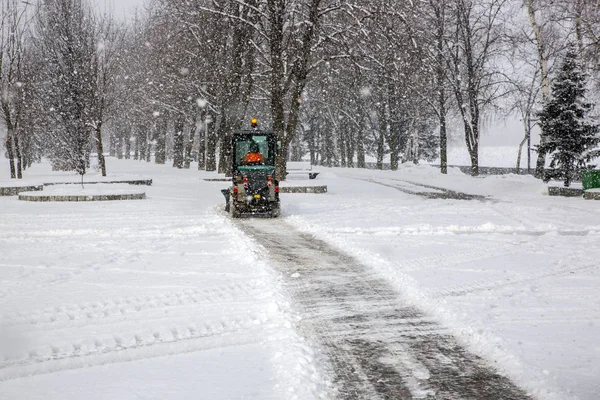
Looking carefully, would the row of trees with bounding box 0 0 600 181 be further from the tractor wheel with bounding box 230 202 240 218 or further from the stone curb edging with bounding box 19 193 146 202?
the tractor wheel with bounding box 230 202 240 218

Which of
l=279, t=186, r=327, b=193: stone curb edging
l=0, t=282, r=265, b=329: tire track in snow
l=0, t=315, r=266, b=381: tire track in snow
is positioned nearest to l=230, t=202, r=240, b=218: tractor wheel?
l=279, t=186, r=327, b=193: stone curb edging

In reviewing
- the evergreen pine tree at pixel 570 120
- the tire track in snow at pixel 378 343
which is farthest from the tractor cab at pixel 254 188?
the evergreen pine tree at pixel 570 120

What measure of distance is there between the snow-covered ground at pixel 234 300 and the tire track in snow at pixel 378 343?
191mm

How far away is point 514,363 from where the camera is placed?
4832 mm

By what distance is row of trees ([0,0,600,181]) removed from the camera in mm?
21109

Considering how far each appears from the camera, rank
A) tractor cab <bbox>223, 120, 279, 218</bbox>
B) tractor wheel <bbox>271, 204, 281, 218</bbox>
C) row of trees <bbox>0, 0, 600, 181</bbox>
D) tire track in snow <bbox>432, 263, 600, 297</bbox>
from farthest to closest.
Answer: row of trees <bbox>0, 0, 600, 181</bbox>
tractor wheel <bbox>271, 204, 281, 218</bbox>
tractor cab <bbox>223, 120, 279, 218</bbox>
tire track in snow <bbox>432, 263, 600, 297</bbox>

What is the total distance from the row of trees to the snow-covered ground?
28.3 feet

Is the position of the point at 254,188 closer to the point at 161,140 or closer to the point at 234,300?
the point at 234,300

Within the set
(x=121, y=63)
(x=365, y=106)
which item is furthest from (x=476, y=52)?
(x=121, y=63)

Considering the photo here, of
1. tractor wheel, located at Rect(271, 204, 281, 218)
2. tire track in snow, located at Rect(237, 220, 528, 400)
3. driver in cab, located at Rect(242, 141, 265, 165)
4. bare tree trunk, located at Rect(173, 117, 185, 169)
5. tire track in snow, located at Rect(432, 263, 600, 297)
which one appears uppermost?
bare tree trunk, located at Rect(173, 117, 185, 169)

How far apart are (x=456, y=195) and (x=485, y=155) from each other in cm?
8901

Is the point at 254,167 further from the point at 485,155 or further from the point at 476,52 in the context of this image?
the point at 485,155

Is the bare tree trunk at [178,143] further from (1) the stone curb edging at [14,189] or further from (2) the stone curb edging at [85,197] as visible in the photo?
(2) the stone curb edging at [85,197]

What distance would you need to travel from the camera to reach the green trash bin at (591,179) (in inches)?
831
